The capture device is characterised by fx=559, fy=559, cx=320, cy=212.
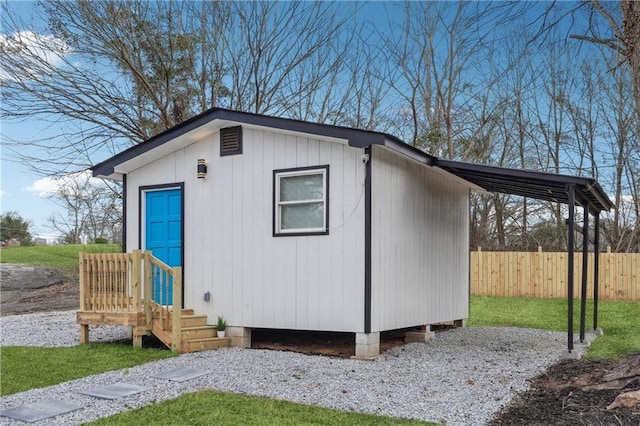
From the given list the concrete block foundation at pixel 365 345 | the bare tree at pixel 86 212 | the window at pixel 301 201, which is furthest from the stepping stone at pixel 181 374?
the bare tree at pixel 86 212

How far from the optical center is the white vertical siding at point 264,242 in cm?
724

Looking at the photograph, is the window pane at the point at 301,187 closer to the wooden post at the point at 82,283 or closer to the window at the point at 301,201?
the window at the point at 301,201

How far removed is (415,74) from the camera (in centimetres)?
1981

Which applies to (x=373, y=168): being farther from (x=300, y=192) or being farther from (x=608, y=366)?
(x=608, y=366)

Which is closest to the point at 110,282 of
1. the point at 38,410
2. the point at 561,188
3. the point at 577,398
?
the point at 38,410

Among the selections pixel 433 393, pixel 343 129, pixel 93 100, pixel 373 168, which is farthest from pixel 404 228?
pixel 93 100

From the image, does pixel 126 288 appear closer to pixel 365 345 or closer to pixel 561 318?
pixel 365 345

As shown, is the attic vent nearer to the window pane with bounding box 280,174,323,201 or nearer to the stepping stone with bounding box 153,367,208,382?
the window pane with bounding box 280,174,323,201

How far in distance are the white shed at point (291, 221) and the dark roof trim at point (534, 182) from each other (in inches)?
22.9

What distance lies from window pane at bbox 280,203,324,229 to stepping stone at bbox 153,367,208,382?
7.85 ft

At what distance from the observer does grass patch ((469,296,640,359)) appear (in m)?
8.20

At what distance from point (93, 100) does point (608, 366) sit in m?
12.7

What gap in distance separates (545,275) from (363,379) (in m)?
11.8

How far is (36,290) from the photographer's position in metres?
16.7
